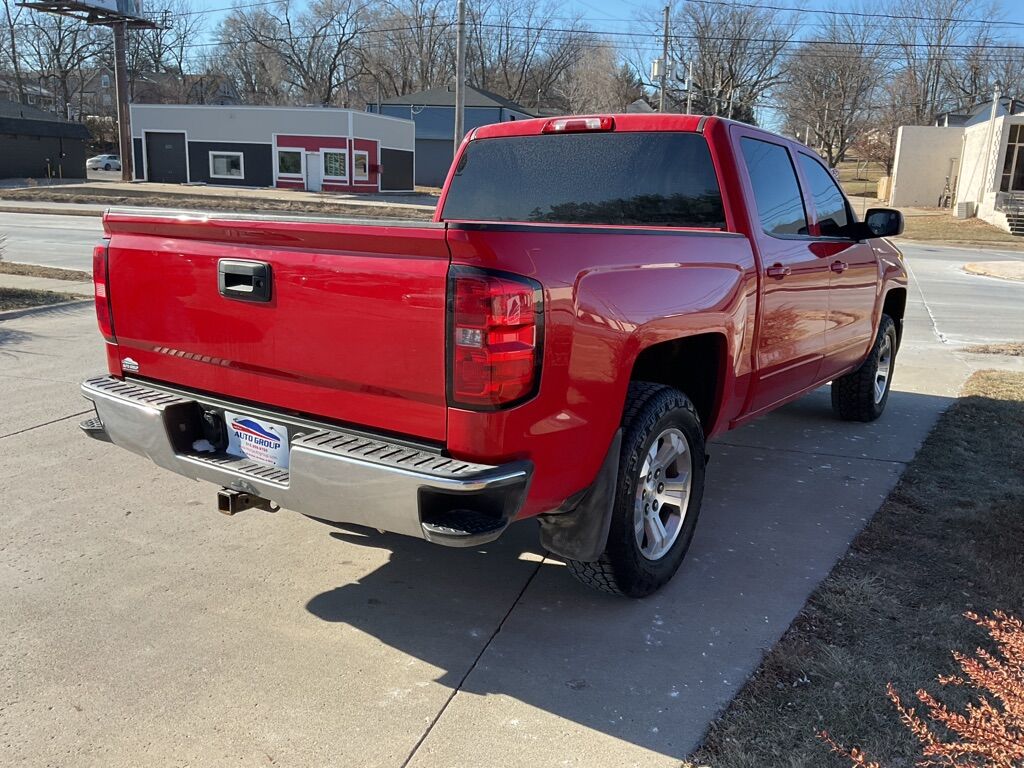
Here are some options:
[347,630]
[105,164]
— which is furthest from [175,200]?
[105,164]

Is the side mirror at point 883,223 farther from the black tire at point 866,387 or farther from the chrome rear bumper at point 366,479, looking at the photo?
the chrome rear bumper at point 366,479

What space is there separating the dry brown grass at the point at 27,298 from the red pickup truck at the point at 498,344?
7.55 meters

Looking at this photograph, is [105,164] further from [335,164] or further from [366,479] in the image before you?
[366,479]

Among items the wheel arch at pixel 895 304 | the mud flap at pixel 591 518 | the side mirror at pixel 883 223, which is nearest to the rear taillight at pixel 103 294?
the mud flap at pixel 591 518

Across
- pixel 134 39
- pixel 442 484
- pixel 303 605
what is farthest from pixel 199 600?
pixel 134 39

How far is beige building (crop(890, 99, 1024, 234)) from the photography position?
36781 mm

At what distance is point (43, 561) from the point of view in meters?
4.00

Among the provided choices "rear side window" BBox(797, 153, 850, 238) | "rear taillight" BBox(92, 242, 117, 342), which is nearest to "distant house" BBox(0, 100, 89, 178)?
"rear taillight" BBox(92, 242, 117, 342)

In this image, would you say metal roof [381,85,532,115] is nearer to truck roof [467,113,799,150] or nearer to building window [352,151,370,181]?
building window [352,151,370,181]

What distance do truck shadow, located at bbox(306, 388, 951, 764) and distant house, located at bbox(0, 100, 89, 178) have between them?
54002 millimetres

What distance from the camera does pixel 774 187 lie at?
4801mm

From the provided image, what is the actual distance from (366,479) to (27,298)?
9682mm

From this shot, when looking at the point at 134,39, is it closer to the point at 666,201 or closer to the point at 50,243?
the point at 50,243

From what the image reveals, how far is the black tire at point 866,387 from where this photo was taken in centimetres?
652
